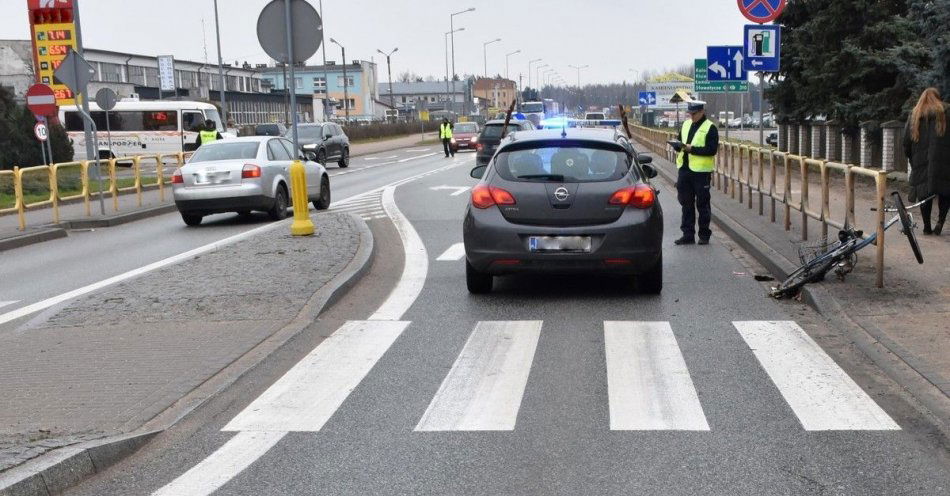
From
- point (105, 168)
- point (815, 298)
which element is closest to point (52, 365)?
point (815, 298)

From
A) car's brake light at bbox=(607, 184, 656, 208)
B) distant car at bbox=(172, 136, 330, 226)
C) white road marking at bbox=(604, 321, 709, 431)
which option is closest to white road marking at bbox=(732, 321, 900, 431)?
white road marking at bbox=(604, 321, 709, 431)

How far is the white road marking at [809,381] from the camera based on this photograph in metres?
5.88

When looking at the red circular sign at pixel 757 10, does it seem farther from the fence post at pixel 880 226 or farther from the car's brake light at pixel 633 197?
the car's brake light at pixel 633 197

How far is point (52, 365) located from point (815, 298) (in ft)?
19.6

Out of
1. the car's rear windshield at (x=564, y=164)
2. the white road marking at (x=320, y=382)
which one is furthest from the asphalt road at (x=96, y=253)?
the car's rear windshield at (x=564, y=164)

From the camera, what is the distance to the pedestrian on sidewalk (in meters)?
12.8

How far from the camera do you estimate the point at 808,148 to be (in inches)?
1362

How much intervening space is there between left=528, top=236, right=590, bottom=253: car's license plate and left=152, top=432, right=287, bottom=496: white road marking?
4402 millimetres

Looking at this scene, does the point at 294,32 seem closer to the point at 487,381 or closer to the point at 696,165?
the point at 696,165

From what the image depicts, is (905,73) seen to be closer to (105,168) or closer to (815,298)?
(815,298)

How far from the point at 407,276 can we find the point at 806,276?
4098 mm

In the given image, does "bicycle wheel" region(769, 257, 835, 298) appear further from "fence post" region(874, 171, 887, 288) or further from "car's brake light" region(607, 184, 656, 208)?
"car's brake light" region(607, 184, 656, 208)

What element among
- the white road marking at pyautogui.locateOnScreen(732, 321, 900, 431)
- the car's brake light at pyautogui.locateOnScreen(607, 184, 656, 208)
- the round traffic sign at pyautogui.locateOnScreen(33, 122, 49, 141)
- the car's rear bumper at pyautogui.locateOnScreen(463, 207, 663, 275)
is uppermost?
the round traffic sign at pyautogui.locateOnScreen(33, 122, 49, 141)

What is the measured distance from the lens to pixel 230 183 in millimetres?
18672
